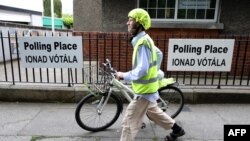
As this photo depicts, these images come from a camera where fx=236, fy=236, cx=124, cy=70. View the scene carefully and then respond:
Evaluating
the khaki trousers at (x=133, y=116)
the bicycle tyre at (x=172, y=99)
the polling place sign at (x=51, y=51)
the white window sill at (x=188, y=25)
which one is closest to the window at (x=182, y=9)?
the white window sill at (x=188, y=25)

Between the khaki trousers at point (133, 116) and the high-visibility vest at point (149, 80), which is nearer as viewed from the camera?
the high-visibility vest at point (149, 80)

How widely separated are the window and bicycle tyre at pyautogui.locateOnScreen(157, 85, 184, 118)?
11.3 ft

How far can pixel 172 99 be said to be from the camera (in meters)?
4.23

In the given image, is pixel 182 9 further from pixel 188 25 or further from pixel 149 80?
pixel 149 80

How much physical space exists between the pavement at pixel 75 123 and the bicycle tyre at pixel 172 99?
197 millimetres

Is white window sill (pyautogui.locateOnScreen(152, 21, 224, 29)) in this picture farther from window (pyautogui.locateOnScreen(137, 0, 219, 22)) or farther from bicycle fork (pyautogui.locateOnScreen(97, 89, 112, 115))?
bicycle fork (pyautogui.locateOnScreen(97, 89, 112, 115))

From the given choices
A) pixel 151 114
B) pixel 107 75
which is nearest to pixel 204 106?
pixel 151 114

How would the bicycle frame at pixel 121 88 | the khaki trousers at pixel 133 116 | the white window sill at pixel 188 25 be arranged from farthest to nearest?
the white window sill at pixel 188 25 → the bicycle frame at pixel 121 88 → the khaki trousers at pixel 133 116

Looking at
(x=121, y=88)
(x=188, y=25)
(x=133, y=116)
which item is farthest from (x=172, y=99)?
(x=188, y=25)

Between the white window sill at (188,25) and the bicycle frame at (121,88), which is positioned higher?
the white window sill at (188,25)

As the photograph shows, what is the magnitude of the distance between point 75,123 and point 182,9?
4.75 meters

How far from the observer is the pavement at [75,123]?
367 centimetres

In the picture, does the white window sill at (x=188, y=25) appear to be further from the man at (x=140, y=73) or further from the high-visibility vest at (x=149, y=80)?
the high-visibility vest at (x=149, y=80)

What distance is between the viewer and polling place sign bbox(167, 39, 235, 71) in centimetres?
493
